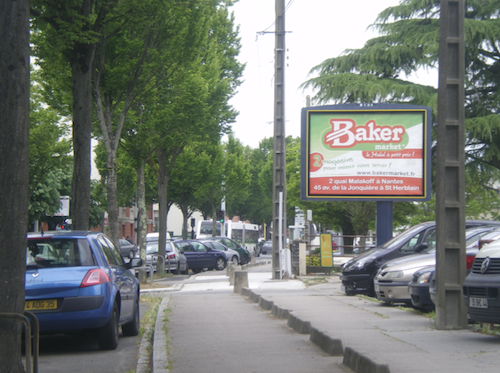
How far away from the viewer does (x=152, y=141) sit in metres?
24.5

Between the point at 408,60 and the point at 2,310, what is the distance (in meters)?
25.6

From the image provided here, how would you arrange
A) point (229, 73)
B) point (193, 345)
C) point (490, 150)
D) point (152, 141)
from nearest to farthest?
point (193, 345) < point (152, 141) < point (490, 150) < point (229, 73)

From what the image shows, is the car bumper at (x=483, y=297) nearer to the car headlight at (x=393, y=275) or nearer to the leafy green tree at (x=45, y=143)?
the car headlight at (x=393, y=275)

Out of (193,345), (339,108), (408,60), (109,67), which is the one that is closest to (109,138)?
(109,67)

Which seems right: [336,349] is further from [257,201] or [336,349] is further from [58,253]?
[257,201]

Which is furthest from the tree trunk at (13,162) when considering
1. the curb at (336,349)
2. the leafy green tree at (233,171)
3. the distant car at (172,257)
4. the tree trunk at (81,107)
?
the leafy green tree at (233,171)

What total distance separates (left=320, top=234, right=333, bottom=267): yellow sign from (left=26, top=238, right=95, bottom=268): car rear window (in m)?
17.3

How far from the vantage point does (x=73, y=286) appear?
7.88m

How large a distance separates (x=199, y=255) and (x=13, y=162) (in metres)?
28.8

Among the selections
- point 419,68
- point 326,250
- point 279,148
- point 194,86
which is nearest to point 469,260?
point 279,148

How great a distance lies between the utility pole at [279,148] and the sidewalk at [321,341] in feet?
29.7

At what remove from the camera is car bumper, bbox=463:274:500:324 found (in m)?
7.52

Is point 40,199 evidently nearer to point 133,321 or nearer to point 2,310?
point 133,321

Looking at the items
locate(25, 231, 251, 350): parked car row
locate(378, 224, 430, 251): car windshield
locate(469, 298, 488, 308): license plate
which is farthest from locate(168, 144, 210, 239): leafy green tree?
locate(469, 298, 488, 308): license plate
